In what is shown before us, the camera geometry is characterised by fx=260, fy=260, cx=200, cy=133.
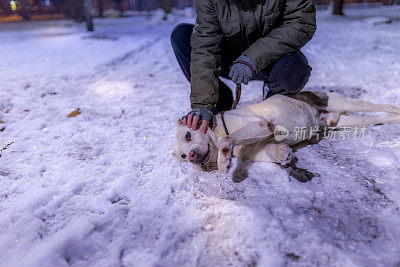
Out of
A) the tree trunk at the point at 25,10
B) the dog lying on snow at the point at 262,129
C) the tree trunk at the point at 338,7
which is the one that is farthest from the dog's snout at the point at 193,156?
the tree trunk at the point at 25,10

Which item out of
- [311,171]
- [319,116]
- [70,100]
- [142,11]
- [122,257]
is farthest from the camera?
[142,11]

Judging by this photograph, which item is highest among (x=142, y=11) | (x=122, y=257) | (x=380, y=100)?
(x=142, y=11)

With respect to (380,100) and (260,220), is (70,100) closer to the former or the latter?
(260,220)

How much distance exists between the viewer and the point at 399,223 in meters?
1.59

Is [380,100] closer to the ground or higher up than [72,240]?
higher up

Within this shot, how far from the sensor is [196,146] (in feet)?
6.99

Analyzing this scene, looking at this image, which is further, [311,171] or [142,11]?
[142,11]

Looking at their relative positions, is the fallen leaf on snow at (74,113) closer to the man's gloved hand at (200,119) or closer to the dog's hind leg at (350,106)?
the man's gloved hand at (200,119)

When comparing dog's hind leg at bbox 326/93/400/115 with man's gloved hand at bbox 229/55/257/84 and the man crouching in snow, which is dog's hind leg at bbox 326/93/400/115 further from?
man's gloved hand at bbox 229/55/257/84

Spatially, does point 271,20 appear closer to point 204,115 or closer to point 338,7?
point 204,115

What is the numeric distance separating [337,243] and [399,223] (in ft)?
1.48

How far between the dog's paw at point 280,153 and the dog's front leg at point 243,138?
0.40 ft

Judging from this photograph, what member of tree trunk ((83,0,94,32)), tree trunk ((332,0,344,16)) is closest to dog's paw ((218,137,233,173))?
tree trunk ((83,0,94,32))

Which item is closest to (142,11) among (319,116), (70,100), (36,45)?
(36,45)
